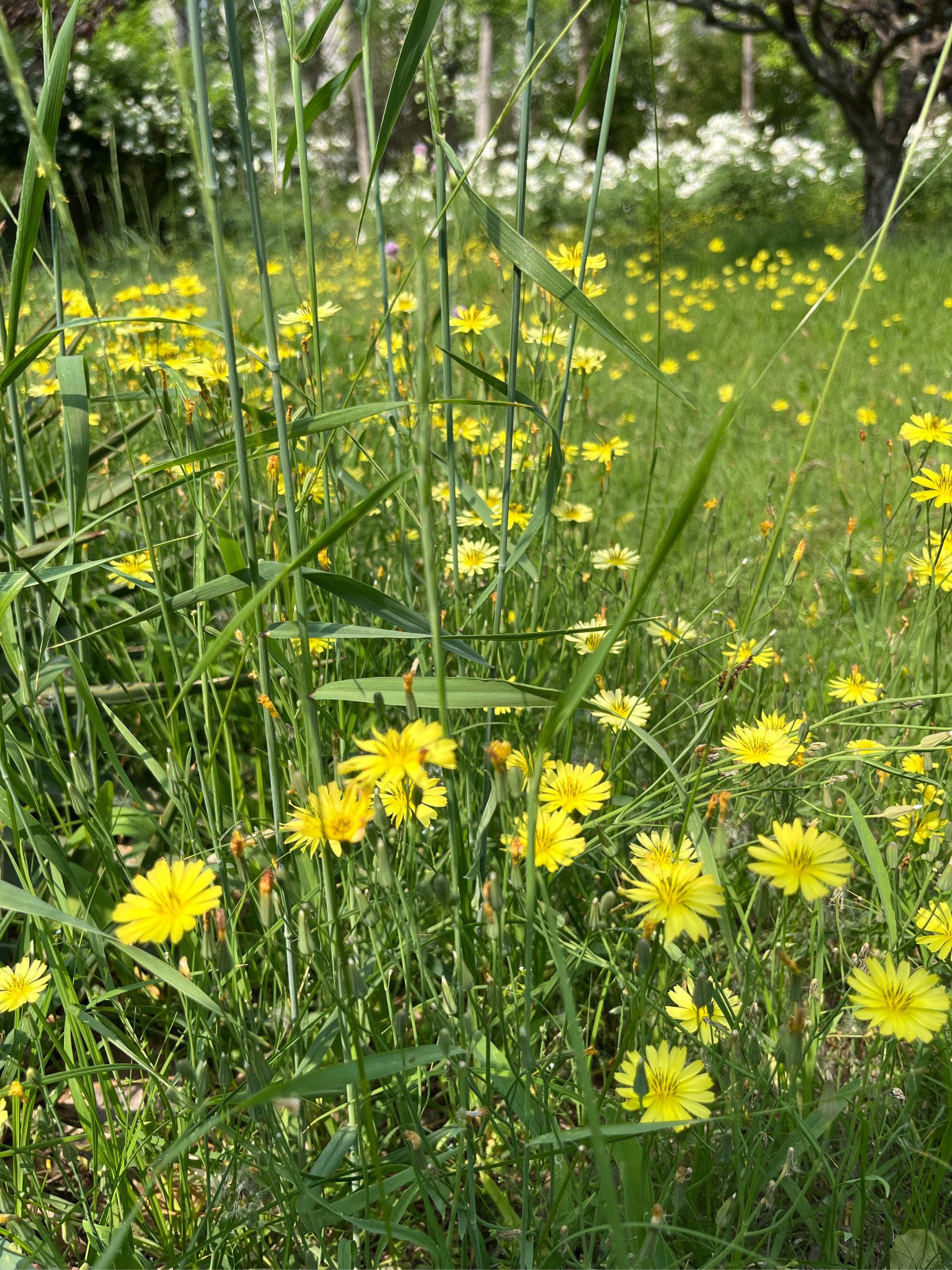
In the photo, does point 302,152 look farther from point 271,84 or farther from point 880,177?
point 880,177

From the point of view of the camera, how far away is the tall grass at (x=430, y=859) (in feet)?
1.71

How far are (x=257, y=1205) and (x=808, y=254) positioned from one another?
5.54 metres

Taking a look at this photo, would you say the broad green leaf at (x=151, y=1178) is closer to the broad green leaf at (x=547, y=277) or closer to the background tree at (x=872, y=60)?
the broad green leaf at (x=547, y=277)

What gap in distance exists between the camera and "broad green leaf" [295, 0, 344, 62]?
532 mm

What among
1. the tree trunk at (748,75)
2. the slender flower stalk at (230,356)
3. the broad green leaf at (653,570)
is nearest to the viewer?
the broad green leaf at (653,570)

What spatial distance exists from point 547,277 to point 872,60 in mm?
6499

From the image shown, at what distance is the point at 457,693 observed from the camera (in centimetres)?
55

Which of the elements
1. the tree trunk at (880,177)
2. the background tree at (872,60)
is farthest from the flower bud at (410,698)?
the tree trunk at (880,177)

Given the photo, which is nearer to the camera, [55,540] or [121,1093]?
[121,1093]

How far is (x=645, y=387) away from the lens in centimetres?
287

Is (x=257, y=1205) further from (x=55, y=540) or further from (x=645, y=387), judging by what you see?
(x=645, y=387)

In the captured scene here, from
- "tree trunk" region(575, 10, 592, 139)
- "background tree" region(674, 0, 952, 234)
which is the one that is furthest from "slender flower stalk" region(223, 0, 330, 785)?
"tree trunk" region(575, 10, 592, 139)

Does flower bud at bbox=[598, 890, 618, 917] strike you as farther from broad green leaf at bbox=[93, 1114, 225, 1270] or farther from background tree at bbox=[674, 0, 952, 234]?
background tree at bbox=[674, 0, 952, 234]

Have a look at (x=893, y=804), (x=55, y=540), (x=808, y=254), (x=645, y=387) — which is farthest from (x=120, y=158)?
(x=893, y=804)
